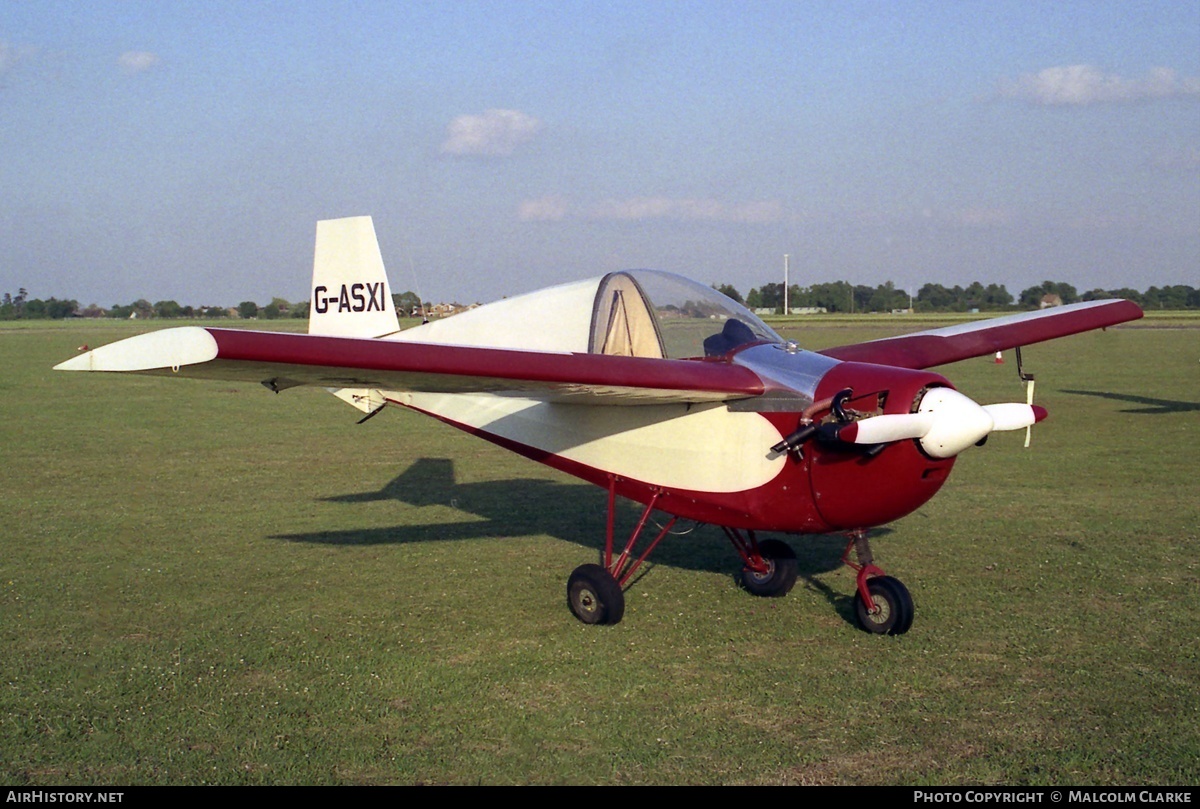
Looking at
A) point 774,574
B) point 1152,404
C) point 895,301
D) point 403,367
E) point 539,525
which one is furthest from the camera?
point 895,301

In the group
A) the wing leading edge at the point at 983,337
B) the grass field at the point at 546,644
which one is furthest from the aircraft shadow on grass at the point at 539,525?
the wing leading edge at the point at 983,337

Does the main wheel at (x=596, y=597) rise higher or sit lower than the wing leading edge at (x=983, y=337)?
lower

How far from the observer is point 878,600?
6.19m

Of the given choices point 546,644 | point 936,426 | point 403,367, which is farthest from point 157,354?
point 936,426

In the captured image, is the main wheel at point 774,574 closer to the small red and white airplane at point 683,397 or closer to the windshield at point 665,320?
the small red and white airplane at point 683,397

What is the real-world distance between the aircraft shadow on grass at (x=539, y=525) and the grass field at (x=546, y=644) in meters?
0.05

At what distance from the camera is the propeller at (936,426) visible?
17.1 ft

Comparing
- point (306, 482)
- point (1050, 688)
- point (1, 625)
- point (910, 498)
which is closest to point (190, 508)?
point (306, 482)

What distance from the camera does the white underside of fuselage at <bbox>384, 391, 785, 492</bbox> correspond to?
241 inches

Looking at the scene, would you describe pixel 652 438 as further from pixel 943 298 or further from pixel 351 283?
pixel 943 298

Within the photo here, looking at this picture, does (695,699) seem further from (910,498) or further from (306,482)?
(306,482)

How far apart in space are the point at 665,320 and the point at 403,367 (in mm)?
2138

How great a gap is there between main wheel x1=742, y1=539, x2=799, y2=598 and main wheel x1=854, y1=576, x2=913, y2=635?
31.9 inches

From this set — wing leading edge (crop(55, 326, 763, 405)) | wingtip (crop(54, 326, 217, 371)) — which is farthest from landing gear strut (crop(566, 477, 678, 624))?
wingtip (crop(54, 326, 217, 371))
